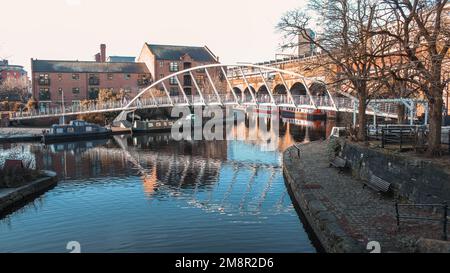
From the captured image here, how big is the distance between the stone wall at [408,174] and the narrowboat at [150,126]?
39.2 m

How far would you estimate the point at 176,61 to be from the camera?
262ft

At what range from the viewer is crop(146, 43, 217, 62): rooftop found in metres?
79.8

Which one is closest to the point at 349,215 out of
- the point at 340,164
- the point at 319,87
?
the point at 340,164

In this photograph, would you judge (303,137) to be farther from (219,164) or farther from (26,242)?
(26,242)

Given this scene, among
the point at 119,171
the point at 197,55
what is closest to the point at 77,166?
the point at 119,171

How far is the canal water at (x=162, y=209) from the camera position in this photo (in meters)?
13.9

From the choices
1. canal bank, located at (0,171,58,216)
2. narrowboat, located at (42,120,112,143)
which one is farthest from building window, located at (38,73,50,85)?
canal bank, located at (0,171,58,216)

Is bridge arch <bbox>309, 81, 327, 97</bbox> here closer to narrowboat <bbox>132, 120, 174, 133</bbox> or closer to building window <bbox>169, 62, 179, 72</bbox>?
narrowboat <bbox>132, 120, 174, 133</bbox>

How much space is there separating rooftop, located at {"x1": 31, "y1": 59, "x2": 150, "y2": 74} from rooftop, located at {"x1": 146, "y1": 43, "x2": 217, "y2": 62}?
4.31 metres

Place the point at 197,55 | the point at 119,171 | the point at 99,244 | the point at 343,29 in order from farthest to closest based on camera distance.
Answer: the point at 197,55 < the point at 119,171 < the point at 343,29 < the point at 99,244

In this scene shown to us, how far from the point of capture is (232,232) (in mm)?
14602

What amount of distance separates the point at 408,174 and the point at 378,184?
5.37ft

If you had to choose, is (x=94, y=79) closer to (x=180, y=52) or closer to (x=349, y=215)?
(x=180, y=52)

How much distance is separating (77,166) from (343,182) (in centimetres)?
1934
